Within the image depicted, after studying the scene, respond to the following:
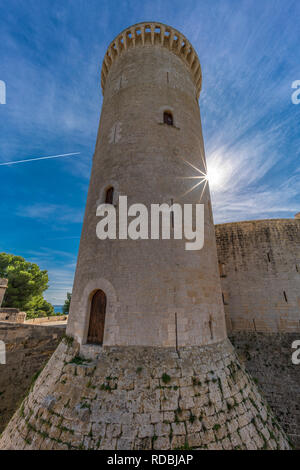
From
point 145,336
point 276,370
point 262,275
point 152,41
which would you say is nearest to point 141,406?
point 145,336

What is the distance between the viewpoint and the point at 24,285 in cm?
2167

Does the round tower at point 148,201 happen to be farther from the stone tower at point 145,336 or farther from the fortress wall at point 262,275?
the fortress wall at point 262,275

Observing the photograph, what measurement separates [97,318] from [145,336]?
62.9 inches

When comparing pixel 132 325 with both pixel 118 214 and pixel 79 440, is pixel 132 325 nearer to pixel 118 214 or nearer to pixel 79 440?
pixel 79 440

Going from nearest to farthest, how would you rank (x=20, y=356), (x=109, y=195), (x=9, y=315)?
(x=109, y=195) < (x=20, y=356) < (x=9, y=315)

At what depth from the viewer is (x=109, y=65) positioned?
10445 mm

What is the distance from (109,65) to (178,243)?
1101cm

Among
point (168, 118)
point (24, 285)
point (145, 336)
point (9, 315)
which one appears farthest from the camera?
point (24, 285)

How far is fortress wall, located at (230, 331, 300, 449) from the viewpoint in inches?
302

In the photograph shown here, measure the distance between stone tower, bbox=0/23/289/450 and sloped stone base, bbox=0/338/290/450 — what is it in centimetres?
2

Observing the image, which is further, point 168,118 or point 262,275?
point 262,275

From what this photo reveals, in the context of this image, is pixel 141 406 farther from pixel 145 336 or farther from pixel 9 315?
pixel 9 315

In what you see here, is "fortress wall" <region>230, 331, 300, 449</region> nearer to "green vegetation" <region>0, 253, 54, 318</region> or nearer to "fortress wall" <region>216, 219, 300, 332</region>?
"fortress wall" <region>216, 219, 300, 332</region>

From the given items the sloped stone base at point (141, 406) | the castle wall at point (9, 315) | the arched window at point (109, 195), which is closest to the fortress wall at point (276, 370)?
the sloped stone base at point (141, 406)
